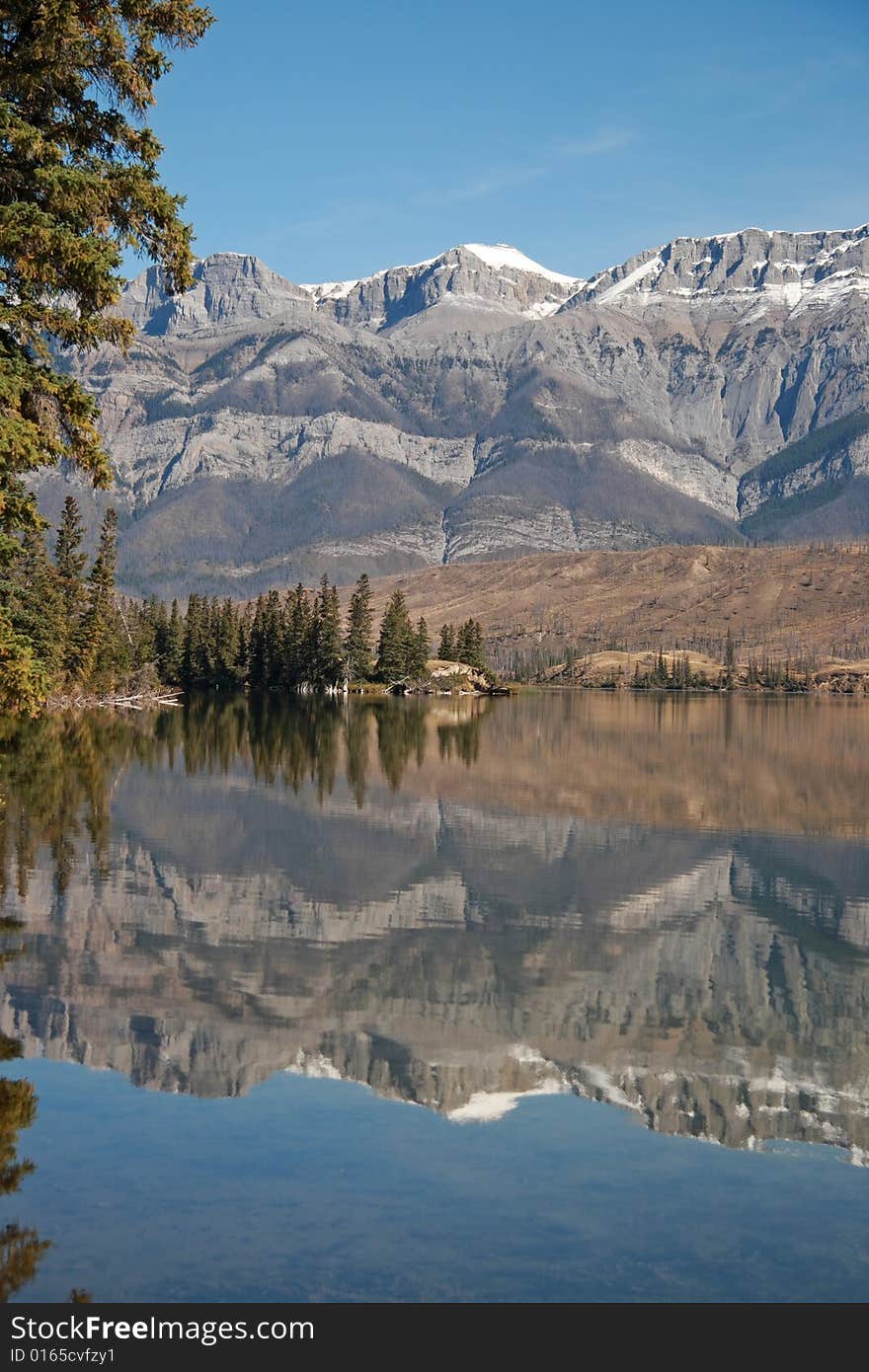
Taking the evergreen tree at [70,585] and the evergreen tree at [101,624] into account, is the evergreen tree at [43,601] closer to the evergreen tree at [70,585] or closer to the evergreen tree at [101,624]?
the evergreen tree at [70,585]

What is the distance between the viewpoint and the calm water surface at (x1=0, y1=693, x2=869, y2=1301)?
13219 mm

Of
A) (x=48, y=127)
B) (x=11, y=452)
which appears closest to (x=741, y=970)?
(x=11, y=452)

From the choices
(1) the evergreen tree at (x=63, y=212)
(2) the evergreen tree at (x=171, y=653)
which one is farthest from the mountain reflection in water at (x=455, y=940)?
(2) the evergreen tree at (x=171, y=653)

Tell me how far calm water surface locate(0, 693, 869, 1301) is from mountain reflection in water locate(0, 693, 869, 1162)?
0.33 ft

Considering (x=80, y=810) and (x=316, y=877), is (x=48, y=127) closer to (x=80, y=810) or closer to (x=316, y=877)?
(x=316, y=877)

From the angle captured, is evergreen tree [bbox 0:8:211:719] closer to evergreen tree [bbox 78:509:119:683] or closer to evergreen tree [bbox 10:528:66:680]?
evergreen tree [bbox 10:528:66:680]

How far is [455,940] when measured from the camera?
2728 cm

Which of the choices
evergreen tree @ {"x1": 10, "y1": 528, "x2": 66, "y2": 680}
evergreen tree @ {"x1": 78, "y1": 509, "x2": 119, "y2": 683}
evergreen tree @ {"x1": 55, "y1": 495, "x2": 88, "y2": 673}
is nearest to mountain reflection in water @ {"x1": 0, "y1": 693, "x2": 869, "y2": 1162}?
evergreen tree @ {"x1": 10, "y1": 528, "x2": 66, "y2": 680}

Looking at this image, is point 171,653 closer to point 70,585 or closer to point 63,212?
point 70,585

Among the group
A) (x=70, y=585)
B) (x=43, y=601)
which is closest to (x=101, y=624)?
(x=70, y=585)

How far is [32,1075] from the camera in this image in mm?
17938

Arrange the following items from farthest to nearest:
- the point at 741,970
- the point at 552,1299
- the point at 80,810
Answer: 1. the point at 80,810
2. the point at 741,970
3. the point at 552,1299
